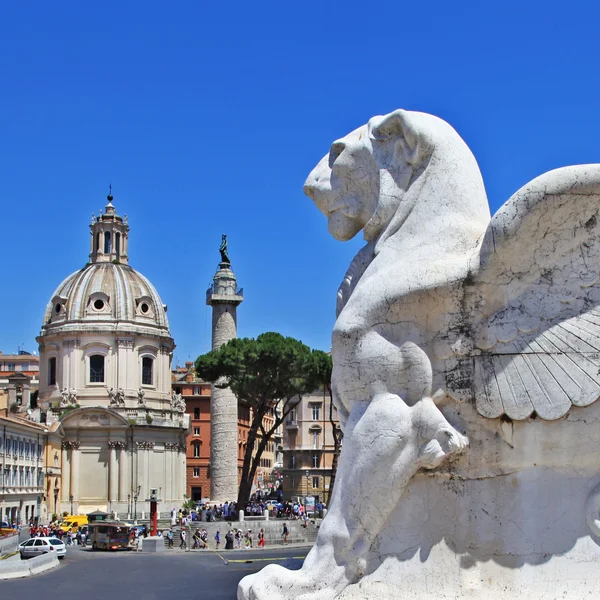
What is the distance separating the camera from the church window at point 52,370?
62.8 m

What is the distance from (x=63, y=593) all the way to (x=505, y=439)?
52.8 feet

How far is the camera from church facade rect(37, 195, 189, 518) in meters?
59.8

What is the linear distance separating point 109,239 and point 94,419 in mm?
12440

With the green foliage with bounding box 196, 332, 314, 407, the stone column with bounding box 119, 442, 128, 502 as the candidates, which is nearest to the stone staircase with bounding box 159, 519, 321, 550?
the green foliage with bounding box 196, 332, 314, 407

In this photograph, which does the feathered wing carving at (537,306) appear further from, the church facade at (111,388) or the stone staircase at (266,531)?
the church facade at (111,388)

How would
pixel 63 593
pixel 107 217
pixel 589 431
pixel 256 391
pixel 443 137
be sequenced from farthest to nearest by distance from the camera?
1. pixel 107 217
2. pixel 256 391
3. pixel 63 593
4. pixel 443 137
5. pixel 589 431

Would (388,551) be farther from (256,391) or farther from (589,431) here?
(256,391)

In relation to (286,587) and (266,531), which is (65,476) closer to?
(266,531)

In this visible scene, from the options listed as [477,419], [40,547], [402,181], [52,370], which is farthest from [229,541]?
[477,419]

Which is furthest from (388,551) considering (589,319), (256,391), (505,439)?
(256,391)

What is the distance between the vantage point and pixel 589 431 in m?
4.97

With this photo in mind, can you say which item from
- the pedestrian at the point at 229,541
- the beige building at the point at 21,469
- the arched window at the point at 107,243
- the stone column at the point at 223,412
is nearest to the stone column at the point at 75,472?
the beige building at the point at 21,469

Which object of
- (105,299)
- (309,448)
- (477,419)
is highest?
(105,299)

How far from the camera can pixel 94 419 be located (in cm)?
6025
